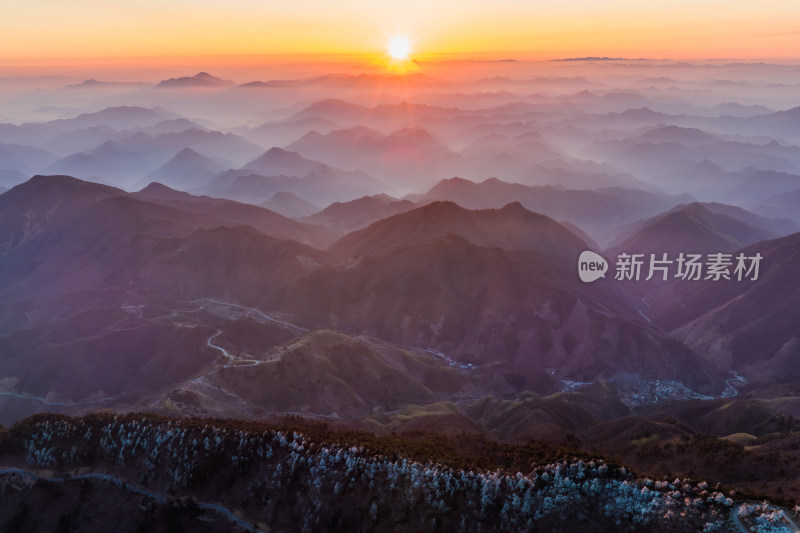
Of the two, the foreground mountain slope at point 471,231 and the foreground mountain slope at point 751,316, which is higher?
the foreground mountain slope at point 471,231

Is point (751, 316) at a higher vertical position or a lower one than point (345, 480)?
higher

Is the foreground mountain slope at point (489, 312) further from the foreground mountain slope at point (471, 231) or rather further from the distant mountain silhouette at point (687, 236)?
the distant mountain silhouette at point (687, 236)

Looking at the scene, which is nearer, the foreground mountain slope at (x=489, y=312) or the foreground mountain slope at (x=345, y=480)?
the foreground mountain slope at (x=345, y=480)

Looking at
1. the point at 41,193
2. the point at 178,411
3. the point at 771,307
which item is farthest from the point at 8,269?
the point at 771,307

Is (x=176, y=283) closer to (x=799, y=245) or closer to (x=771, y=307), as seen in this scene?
(x=771, y=307)

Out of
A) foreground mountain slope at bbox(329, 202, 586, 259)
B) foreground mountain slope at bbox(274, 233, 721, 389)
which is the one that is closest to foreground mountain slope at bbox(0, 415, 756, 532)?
foreground mountain slope at bbox(274, 233, 721, 389)

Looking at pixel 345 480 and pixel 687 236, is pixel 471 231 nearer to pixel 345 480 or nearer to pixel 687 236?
pixel 687 236

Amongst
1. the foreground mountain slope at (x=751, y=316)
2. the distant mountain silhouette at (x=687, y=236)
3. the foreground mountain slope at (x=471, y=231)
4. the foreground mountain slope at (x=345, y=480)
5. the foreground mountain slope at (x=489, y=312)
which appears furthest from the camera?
the distant mountain silhouette at (x=687, y=236)

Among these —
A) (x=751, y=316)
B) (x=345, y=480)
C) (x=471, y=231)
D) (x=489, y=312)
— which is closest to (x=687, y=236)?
(x=751, y=316)

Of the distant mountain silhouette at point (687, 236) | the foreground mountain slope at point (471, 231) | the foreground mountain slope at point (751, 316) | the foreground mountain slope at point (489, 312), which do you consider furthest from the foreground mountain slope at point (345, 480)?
the distant mountain silhouette at point (687, 236)

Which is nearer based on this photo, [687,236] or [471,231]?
[471,231]

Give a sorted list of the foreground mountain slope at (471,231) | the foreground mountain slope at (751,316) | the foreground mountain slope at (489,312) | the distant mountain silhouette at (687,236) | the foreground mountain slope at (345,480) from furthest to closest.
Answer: the distant mountain silhouette at (687,236) → the foreground mountain slope at (471,231) → the foreground mountain slope at (751,316) → the foreground mountain slope at (489,312) → the foreground mountain slope at (345,480)
